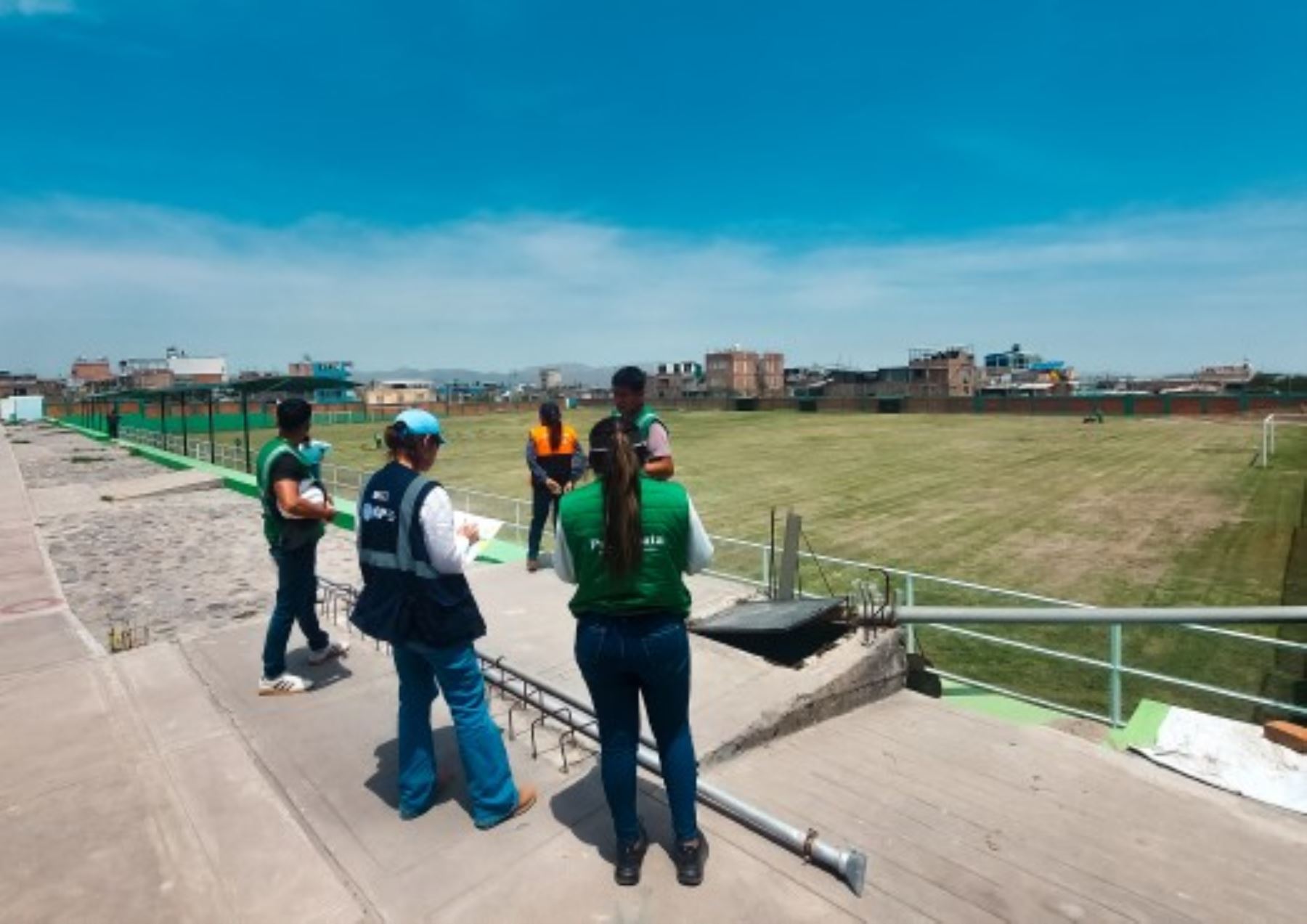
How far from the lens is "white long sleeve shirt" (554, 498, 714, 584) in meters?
2.93

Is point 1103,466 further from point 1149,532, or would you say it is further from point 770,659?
point 770,659

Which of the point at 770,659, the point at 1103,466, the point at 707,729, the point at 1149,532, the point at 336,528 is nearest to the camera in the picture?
the point at 707,729

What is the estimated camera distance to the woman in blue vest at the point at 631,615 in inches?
109

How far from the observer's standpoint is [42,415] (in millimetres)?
71750

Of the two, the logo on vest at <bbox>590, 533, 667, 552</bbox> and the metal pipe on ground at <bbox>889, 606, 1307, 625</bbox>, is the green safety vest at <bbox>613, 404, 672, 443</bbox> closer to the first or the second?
the logo on vest at <bbox>590, 533, 667, 552</bbox>

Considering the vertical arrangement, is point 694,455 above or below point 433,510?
below

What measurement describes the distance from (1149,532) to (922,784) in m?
15.9

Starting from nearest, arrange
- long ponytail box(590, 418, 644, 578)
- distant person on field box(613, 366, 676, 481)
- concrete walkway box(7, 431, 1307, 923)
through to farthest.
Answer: long ponytail box(590, 418, 644, 578), concrete walkway box(7, 431, 1307, 923), distant person on field box(613, 366, 676, 481)

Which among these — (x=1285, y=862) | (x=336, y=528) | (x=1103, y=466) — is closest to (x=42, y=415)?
(x=336, y=528)

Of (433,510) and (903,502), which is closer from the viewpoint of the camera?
(433,510)

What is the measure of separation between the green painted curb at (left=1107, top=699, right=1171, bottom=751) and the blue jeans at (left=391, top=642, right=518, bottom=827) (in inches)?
153

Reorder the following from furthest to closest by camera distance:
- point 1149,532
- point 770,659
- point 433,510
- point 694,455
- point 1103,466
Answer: point 694,455
point 1103,466
point 1149,532
point 770,659
point 433,510

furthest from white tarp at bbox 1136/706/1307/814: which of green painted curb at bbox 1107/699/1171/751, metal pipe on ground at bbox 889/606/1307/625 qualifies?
metal pipe on ground at bbox 889/606/1307/625

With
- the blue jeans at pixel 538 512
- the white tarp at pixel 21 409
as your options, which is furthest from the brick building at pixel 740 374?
the blue jeans at pixel 538 512
